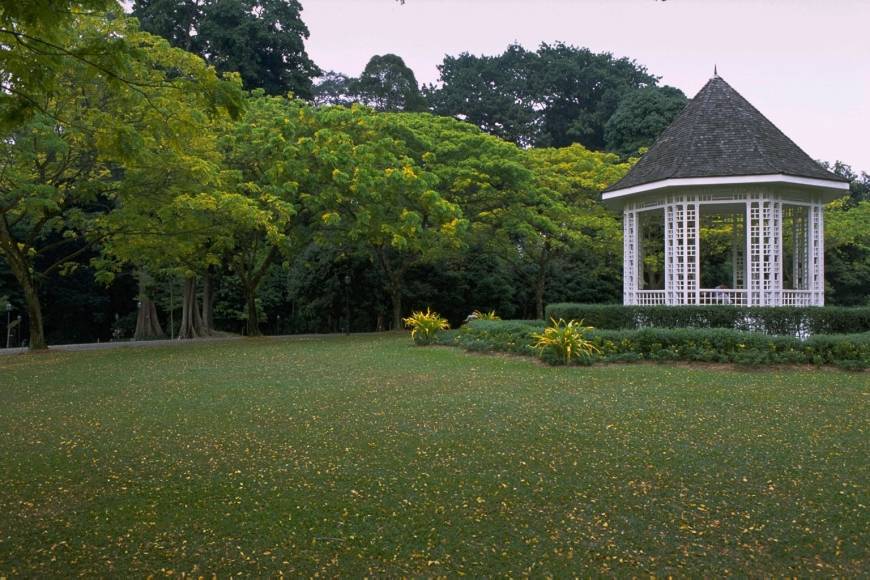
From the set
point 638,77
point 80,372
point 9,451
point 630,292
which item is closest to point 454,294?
point 630,292

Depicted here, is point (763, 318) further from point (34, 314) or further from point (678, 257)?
point (34, 314)

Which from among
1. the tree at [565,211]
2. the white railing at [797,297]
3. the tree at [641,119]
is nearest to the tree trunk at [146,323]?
the tree at [565,211]

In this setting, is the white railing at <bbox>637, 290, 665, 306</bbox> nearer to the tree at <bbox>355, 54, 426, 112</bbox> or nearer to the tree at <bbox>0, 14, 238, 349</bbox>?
the tree at <bbox>0, 14, 238, 349</bbox>

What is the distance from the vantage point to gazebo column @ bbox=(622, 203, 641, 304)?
16.2m

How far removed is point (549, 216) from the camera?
22125mm

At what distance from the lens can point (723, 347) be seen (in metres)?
11.6

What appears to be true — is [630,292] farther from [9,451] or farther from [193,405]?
[9,451]

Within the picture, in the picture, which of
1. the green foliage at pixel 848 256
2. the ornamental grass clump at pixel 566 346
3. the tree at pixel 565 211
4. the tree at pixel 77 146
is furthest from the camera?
the green foliage at pixel 848 256

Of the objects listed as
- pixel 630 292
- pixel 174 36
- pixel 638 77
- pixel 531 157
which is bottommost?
pixel 630 292

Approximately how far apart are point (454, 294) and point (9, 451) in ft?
71.8

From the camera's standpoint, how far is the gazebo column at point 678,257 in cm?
1476

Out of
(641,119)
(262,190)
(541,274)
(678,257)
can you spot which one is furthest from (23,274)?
(641,119)

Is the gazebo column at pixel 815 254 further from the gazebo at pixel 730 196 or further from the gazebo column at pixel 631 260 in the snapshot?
the gazebo column at pixel 631 260

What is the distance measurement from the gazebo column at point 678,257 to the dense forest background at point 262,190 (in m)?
5.84
